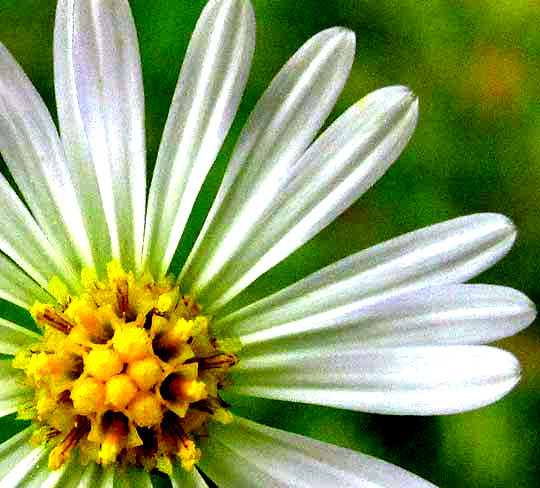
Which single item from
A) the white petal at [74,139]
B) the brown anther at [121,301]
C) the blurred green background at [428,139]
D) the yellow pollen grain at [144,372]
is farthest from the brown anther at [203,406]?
the blurred green background at [428,139]

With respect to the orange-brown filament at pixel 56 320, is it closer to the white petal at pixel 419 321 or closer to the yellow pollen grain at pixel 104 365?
the yellow pollen grain at pixel 104 365

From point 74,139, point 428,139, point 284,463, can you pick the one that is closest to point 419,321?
point 284,463

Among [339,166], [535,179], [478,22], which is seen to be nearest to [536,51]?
[478,22]

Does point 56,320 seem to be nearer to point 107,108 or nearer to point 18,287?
point 18,287

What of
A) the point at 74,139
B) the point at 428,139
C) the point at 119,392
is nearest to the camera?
the point at 119,392

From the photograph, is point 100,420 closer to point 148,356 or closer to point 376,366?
point 148,356

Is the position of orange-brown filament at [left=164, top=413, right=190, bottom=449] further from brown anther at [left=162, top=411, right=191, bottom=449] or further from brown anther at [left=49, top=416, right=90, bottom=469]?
brown anther at [left=49, top=416, right=90, bottom=469]

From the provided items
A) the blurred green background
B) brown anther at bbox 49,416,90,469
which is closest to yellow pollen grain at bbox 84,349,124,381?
brown anther at bbox 49,416,90,469
